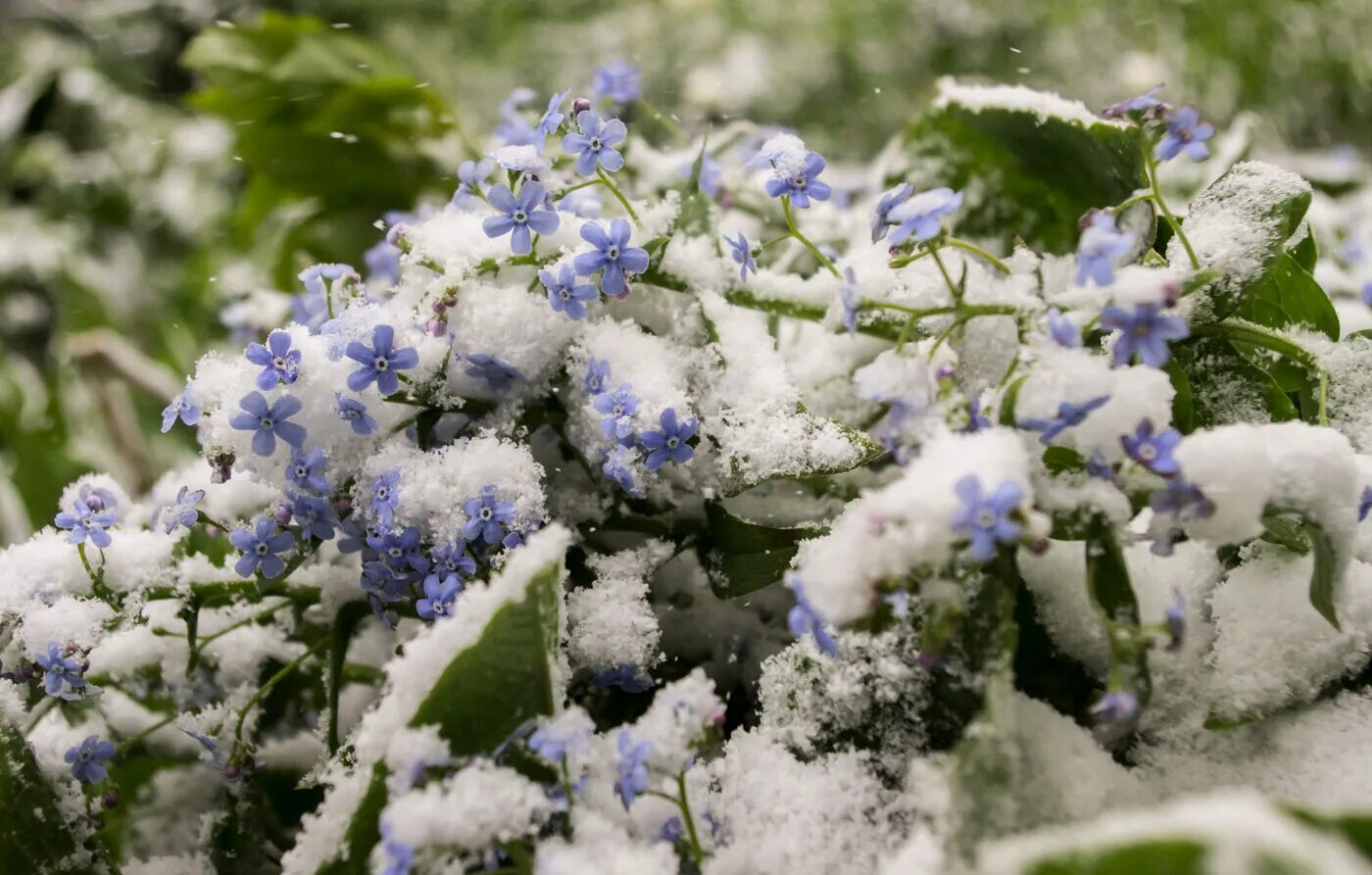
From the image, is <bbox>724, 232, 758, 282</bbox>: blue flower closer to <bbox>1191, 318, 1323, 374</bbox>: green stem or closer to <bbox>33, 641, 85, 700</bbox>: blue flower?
<bbox>1191, 318, 1323, 374</bbox>: green stem

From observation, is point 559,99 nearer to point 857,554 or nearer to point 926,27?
point 857,554

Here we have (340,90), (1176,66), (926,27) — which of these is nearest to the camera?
(340,90)

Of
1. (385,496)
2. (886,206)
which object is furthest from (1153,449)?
(385,496)

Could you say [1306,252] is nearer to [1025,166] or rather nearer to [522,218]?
[1025,166]

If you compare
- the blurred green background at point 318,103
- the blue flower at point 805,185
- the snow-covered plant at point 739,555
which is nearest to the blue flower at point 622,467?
the snow-covered plant at point 739,555

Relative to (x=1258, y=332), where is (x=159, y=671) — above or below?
below

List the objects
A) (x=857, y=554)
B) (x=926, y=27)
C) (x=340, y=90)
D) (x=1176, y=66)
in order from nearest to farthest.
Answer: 1. (x=857, y=554)
2. (x=340, y=90)
3. (x=1176, y=66)
4. (x=926, y=27)

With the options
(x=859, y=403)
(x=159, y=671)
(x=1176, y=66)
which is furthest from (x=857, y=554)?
(x=1176, y=66)

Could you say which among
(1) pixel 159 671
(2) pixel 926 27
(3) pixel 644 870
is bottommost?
(2) pixel 926 27
